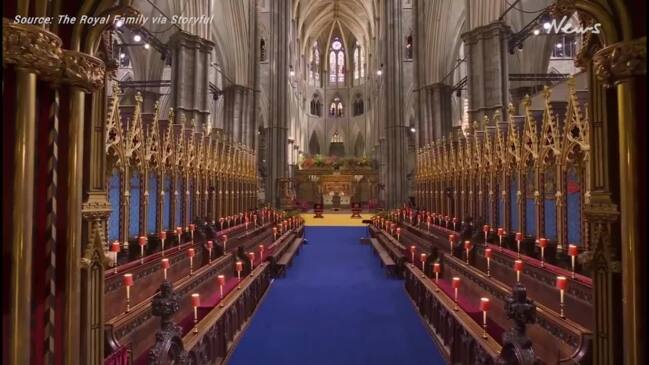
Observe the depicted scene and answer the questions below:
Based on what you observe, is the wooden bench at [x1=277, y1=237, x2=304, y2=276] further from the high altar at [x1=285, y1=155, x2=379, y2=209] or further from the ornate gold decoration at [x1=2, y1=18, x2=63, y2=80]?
the high altar at [x1=285, y1=155, x2=379, y2=209]

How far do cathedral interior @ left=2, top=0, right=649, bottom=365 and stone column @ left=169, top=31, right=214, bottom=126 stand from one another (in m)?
0.07

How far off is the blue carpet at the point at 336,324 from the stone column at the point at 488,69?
20.5 feet

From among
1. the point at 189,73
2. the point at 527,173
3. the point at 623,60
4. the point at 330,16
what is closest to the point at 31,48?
the point at 623,60

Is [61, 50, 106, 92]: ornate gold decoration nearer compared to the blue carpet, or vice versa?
[61, 50, 106, 92]: ornate gold decoration

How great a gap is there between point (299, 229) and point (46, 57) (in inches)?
579

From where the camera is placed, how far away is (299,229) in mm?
16391

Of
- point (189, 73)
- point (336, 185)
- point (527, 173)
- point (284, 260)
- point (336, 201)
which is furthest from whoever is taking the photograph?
point (336, 201)

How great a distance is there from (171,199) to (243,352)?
4311 millimetres

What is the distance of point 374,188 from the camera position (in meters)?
33.1

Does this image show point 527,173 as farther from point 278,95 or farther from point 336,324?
point 278,95

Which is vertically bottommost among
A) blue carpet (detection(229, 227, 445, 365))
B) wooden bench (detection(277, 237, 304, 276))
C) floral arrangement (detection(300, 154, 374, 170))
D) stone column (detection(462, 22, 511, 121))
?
blue carpet (detection(229, 227, 445, 365))

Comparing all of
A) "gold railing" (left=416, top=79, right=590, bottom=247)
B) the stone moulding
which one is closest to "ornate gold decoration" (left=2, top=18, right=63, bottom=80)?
the stone moulding

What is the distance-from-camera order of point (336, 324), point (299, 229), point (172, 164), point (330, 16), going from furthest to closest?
1. point (330, 16)
2. point (299, 229)
3. point (172, 164)
4. point (336, 324)

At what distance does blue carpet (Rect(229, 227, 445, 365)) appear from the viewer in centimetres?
481
